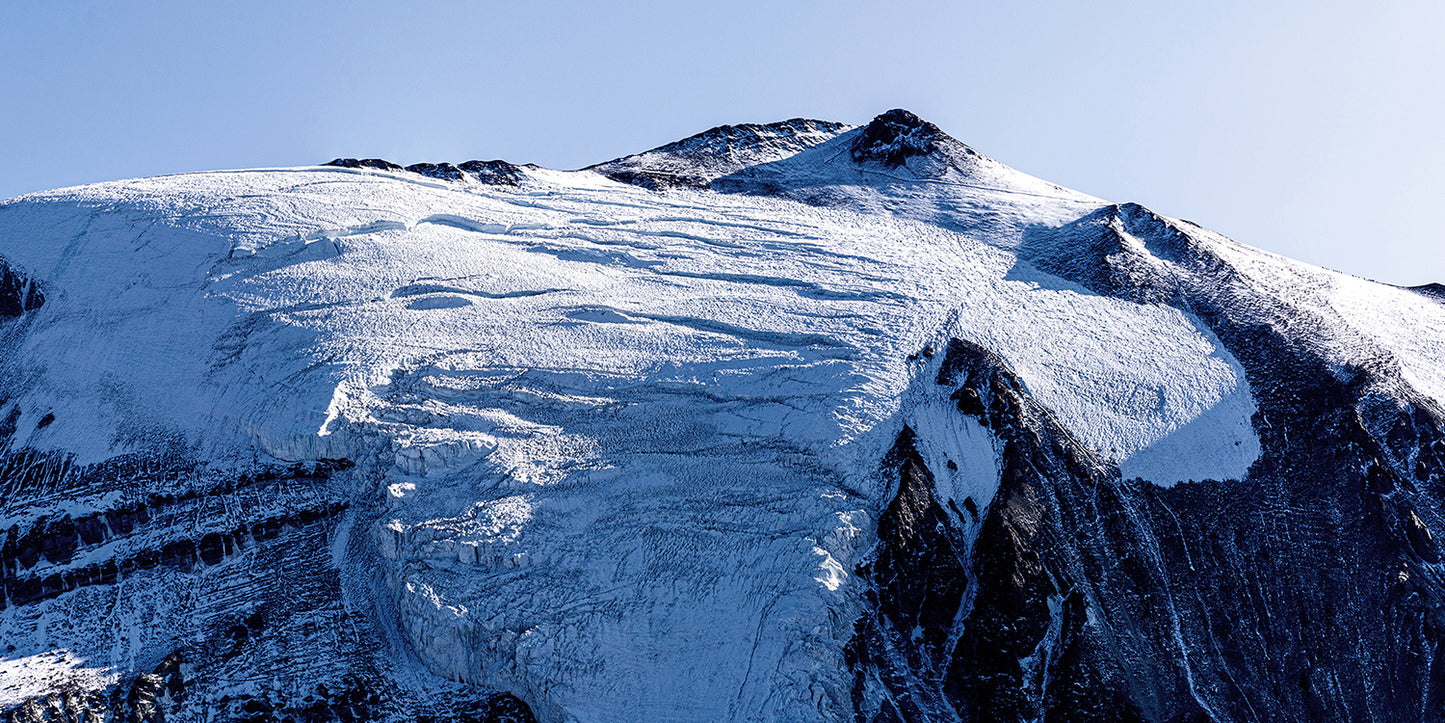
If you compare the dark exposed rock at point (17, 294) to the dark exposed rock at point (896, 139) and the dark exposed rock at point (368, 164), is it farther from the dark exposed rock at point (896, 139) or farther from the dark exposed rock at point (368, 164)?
the dark exposed rock at point (896, 139)

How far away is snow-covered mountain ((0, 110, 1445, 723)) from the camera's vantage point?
39250mm

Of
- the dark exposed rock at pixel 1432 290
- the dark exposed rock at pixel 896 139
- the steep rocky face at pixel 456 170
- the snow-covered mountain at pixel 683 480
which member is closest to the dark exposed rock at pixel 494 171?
the steep rocky face at pixel 456 170

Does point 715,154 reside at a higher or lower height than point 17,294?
higher

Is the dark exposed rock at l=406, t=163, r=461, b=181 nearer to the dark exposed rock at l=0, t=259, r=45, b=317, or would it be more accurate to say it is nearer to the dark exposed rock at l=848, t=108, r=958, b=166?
the dark exposed rock at l=0, t=259, r=45, b=317

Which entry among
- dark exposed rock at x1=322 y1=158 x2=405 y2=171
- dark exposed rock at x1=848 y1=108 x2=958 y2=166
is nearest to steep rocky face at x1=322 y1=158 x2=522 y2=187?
dark exposed rock at x1=322 y1=158 x2=405 y2=171

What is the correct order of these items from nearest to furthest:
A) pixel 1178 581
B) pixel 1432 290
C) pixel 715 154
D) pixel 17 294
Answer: pixel 1178 581, pixel 17 294, pixel 1432 290, pixel 715 154

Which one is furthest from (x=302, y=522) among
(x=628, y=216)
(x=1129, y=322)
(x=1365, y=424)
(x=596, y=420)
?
(x=1365, y=424)

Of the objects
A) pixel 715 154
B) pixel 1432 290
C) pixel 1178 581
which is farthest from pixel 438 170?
pixel 1432 290

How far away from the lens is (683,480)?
145 ft

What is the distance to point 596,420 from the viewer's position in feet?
152

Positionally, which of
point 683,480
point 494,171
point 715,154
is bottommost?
point 683,480

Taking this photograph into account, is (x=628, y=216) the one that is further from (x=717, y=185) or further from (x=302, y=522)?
(x=302, y=522)

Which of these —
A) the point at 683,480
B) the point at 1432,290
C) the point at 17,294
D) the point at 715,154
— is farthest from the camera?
the point at 715,154

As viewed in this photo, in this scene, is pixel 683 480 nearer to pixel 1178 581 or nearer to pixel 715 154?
pixel 1178 581
